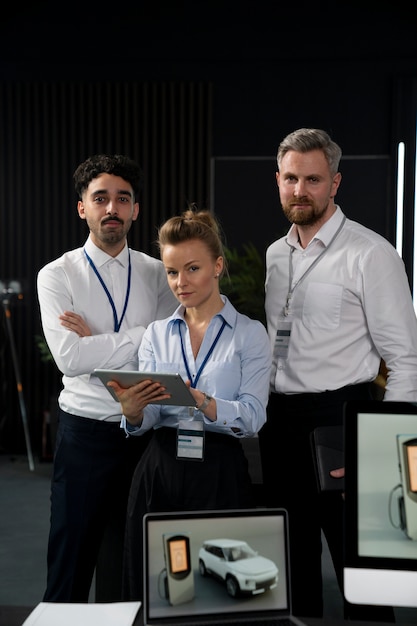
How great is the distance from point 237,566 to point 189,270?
1.02 m

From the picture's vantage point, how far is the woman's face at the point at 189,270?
2.28 meters

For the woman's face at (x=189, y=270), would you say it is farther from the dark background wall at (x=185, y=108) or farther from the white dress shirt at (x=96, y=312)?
the dark background wall at (x=185, y=108)

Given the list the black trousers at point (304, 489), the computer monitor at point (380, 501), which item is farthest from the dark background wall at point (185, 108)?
the computer monitor at point (380, 501)

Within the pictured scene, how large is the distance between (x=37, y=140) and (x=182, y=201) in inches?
59.8

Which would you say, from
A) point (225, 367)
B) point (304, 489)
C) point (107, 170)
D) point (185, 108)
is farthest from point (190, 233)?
point (185, 108)

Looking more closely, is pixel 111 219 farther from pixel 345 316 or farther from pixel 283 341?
pixel 345 316

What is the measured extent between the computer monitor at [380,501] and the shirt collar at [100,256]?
163cm

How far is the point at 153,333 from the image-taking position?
2410 millimetres

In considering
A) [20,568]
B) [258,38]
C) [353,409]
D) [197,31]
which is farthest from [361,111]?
[353,409]

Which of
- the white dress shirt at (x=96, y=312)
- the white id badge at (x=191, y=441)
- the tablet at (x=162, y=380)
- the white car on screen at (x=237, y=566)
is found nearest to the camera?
the white car on screen at (x=237, y=566)

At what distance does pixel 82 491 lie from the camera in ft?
9.39

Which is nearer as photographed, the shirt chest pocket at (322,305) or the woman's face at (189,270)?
the woman's face at (189,270)

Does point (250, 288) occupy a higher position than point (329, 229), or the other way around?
point (329, 229)

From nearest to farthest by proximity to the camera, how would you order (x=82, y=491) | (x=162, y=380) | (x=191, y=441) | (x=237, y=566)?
1. (x=237, y=566)
2. (x=162, y=380)
3. (x=191, y=441)
4. (x=82, y=491)
